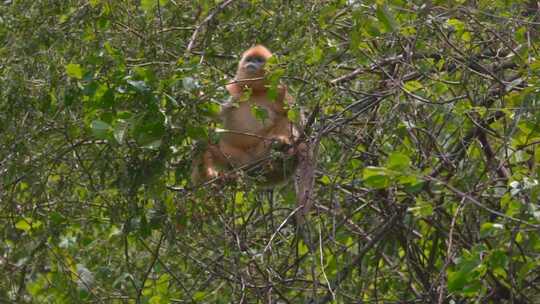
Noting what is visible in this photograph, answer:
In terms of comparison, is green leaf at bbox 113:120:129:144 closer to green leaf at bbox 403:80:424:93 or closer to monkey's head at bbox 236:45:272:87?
green leaf at bbox 403:80:424:93

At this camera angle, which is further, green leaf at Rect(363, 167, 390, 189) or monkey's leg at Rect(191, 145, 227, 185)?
monkey's leg at Rect(191, 145, 227, 185)

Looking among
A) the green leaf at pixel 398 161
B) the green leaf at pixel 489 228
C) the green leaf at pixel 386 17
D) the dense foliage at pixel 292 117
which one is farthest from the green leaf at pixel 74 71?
the green leaf at pixel 489 228

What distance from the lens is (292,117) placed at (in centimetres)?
486

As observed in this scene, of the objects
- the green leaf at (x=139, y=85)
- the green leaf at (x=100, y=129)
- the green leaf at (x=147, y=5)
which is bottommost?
the green leaf at (x=100, y=129)

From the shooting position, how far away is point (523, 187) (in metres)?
4.17

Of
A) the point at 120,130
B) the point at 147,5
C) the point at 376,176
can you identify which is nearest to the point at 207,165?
the point at 147,5

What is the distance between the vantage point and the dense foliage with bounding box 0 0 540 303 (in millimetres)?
4480

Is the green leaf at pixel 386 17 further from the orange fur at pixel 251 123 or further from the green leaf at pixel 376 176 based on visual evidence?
the orange fur at pixel 251 123

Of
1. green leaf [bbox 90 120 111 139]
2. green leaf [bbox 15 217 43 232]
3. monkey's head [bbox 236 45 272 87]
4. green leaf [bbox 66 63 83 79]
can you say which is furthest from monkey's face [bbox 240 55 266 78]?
green leaf [bbox 90 120 111 139]

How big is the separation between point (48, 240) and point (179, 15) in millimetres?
1347

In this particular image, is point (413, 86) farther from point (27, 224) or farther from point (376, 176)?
point (27, 224)

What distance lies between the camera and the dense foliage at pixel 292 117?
4.48 metres

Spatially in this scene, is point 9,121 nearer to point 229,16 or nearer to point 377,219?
point 229,16

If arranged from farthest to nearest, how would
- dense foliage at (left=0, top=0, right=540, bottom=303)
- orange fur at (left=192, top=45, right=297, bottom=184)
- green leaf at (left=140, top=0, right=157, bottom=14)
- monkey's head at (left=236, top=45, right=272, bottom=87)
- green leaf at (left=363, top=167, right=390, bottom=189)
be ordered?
monkey's head at (left=236, top=45, right=272, bottom=87) < orange fur at (left=192, top=45, right=297, bottom=184) < green leaf at (left=140, top=0, right=157, bottom=14) < dense foliage at (left=0, top=0, right=540, bottom=303) < green leaf at (left=363, top=167, right=390, bottom=189)
